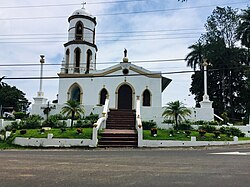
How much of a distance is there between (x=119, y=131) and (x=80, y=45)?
45.0 feet

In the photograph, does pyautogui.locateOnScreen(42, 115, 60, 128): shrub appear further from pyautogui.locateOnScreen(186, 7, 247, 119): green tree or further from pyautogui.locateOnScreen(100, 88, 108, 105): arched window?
pyautogui.locateOnScreen(186, 7, 247, 119): green tree

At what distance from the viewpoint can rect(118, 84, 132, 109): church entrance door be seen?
26938 millimetres

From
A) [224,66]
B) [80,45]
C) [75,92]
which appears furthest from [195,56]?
[75,92]

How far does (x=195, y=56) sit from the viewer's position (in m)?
42.9

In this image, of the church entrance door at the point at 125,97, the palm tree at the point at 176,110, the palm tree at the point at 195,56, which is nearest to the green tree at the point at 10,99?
the palm tree at the point at 195,56

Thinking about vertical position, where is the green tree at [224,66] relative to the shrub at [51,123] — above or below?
above

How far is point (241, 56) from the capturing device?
3888 cm

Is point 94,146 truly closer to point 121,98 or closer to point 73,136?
point 73,136

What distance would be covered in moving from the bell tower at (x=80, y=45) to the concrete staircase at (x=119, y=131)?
827 centimetres

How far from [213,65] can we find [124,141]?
26684 mm

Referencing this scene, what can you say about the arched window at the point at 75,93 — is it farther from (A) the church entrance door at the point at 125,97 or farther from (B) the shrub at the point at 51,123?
(B) the shrub at the point at 51,123

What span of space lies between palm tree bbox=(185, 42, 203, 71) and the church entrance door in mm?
18456

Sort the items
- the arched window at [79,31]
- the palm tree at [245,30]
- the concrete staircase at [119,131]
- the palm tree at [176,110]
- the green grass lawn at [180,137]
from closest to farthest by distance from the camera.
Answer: the concrete staircase at [119,131], the green grass lawn at [180,137], the palm tree at [176,110], the arched window at [79,31], the palm tree at [245,30]

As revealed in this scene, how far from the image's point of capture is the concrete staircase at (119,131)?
16609 millimetres
